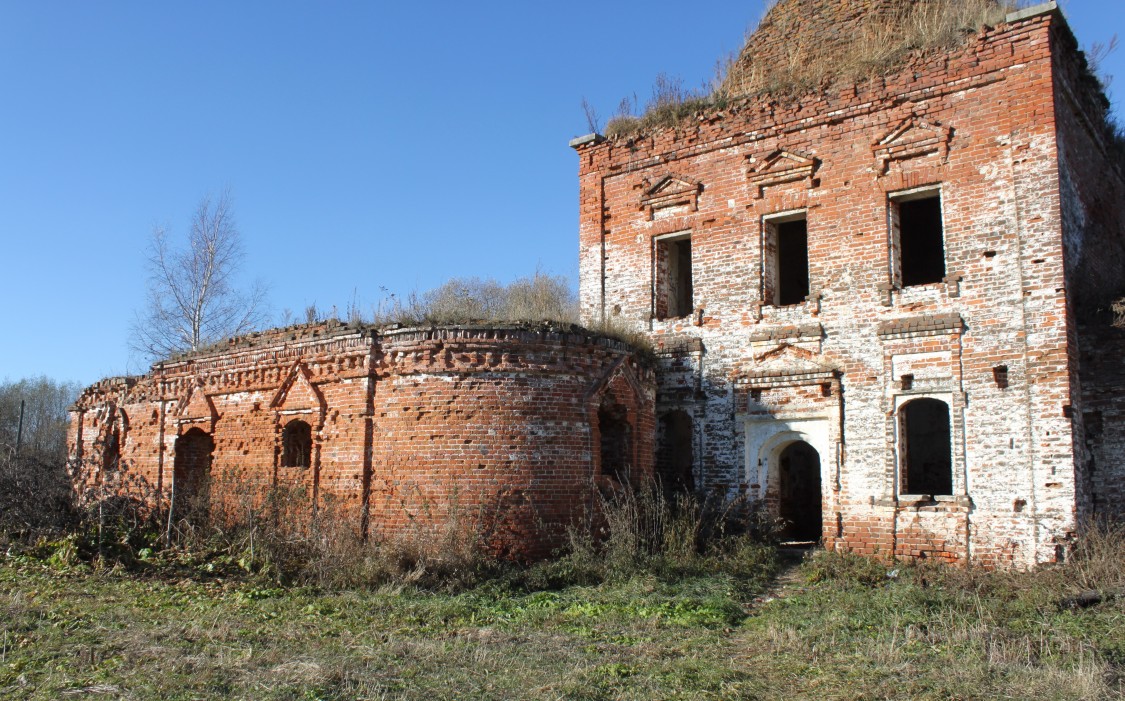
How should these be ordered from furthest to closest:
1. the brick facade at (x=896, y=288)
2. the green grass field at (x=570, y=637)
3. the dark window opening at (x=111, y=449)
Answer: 1. the dark window opening at (x=111, y=449)
2. the brick facade at (x=896, y=288)
3. the green grass field at (x=570, y=637)

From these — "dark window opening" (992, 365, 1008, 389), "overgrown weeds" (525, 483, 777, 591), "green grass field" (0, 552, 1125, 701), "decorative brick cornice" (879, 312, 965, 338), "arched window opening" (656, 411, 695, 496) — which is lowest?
"green grass field" (0, 552, 1125, 701)

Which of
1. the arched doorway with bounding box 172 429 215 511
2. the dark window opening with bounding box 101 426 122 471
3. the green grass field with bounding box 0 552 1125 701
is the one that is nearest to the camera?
the green grass field with bounding box 0 552 1125 701

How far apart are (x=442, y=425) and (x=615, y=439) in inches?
109

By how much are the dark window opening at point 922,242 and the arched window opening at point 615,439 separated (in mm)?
6309

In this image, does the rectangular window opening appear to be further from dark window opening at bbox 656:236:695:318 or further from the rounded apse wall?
the rounded apse wall

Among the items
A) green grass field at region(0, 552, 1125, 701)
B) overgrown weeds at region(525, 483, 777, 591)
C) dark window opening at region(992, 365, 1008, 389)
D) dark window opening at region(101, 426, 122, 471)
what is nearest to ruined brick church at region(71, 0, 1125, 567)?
dark window opening at region(992, 365, 1008, 389)

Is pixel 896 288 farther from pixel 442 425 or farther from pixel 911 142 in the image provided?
pixel 442 425

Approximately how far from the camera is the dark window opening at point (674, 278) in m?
15.4

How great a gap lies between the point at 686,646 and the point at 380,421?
5.69 m

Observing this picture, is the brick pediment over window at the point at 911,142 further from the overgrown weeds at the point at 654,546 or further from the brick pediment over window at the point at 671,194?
the overgrown weeds at the point at 654,546

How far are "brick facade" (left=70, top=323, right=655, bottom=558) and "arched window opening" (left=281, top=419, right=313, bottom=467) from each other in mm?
22

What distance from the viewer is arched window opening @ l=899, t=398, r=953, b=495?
50.5 ft

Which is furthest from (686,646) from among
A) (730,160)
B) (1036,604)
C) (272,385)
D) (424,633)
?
(730,160)

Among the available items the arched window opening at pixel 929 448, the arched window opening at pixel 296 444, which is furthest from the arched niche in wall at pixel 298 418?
the arched window opening at pixel 929 448
